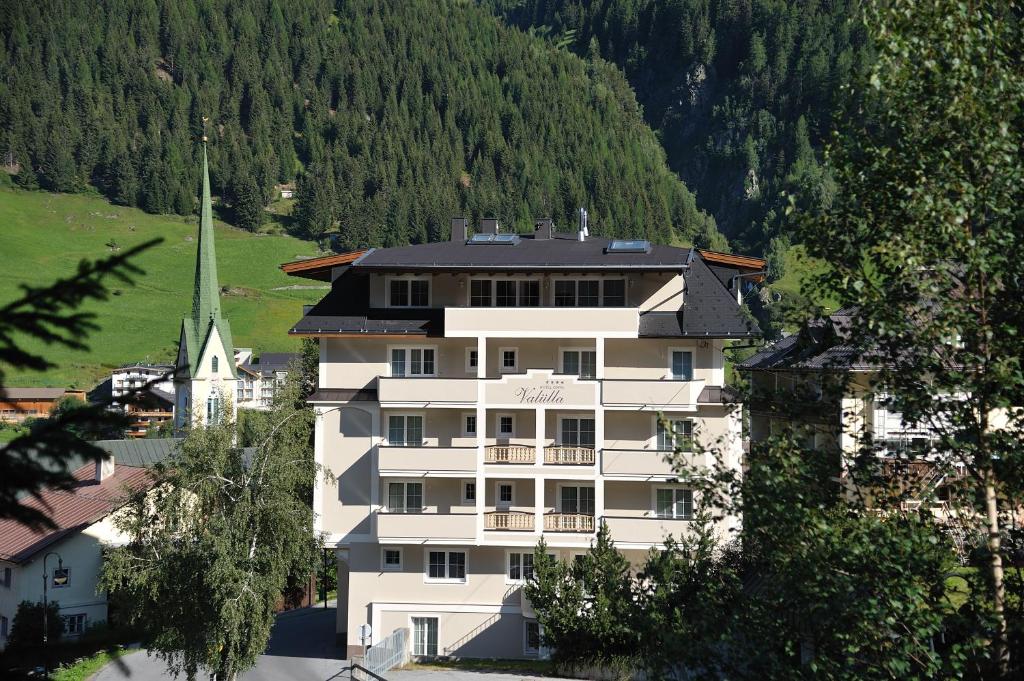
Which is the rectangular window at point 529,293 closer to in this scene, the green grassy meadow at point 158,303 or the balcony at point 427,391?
the balcony at point 427,391

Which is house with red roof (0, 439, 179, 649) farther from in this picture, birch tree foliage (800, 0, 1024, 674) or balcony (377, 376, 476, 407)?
birch tree foliage (800, 0, 1024, 674)

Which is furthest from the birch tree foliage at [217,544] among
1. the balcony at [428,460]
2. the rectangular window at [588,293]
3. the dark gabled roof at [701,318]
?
the dark gabled roof at [701,318]

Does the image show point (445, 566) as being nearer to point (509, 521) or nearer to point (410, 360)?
point (509, 521)

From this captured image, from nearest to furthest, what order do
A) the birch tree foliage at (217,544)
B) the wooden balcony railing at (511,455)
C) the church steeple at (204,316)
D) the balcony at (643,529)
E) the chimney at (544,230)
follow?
the birch tree foliage at (217,544)
the balcony at (643,529)
the wooden balcony railing at (511,455)
the chimney at (544,230)
the church steeple at (204,316)

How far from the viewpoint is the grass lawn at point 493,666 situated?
127ft

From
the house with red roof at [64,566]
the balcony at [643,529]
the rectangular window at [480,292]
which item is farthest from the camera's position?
the house with red roof at [64,566]

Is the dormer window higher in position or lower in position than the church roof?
lower

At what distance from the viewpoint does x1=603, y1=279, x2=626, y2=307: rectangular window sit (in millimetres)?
41969

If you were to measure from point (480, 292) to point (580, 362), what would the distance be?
13.2 ft

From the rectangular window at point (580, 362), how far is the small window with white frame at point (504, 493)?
4.16m

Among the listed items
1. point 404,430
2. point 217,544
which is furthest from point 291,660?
point 217,544

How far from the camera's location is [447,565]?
137 feet

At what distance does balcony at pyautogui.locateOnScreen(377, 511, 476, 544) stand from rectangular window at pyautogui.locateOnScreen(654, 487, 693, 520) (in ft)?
19.4

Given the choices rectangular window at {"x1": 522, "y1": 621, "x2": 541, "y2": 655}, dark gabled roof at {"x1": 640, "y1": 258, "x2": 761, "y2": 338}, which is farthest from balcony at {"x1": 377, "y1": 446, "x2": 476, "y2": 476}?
dark gabled roof at {"x1": 640, "y1": 258, "x2": 761, "y2": 338}
